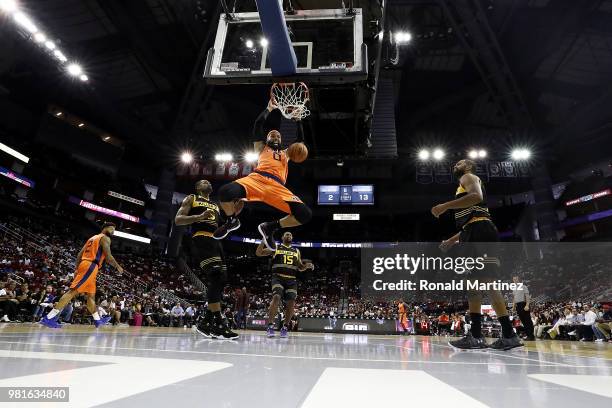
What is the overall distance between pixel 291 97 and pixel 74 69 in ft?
63.1

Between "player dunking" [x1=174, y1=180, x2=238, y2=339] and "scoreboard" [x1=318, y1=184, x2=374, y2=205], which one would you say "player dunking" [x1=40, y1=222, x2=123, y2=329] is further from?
"scoreboard" [x1=318, y1=184, x2=374, y2=205]

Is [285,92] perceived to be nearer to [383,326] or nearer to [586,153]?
[383,326]

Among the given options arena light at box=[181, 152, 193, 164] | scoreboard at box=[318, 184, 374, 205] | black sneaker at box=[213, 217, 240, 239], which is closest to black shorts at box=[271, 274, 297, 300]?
black sneaker at box=[213, 217, 240, 239]

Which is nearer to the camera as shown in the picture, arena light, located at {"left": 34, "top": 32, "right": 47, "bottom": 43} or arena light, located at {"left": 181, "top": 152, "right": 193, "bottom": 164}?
arena light, located at {"left": 34, "top": 32, "right": 47, "bottom": 43}

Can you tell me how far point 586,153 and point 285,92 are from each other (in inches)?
1133

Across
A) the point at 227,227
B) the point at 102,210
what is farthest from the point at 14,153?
the point at 227,227

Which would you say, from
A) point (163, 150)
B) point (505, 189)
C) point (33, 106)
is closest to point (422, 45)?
point (505, 189)

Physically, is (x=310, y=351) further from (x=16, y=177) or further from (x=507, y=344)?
(x=16, y=177)

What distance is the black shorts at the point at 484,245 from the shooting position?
4148 mm

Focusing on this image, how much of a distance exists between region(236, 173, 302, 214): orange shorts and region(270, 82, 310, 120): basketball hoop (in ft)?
9.94

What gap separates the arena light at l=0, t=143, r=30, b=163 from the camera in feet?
71.6

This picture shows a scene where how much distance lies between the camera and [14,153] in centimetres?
2255

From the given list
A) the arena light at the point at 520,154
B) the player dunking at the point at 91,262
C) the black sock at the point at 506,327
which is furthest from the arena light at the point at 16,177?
the arena light at the point at 520,154

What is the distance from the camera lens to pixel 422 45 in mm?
21297
